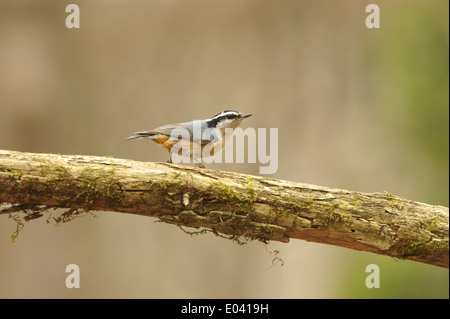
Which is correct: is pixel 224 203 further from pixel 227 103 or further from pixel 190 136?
pixel 227 103

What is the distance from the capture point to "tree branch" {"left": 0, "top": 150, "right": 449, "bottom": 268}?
2.22 m

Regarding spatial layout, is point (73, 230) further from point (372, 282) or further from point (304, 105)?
point (372, 282)

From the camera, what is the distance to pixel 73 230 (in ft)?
18.2

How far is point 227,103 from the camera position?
5391mm

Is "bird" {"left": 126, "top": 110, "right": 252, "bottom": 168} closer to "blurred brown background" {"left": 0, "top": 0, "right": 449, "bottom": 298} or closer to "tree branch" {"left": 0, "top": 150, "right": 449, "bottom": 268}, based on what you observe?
"tree branch" {"left": 0, "top": 150, "right": 449, "bottom": 268}

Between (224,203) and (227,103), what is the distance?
10.2ft

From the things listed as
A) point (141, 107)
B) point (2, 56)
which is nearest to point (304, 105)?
point (141, 107)

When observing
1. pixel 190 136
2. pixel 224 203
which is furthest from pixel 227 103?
pixel 224 203

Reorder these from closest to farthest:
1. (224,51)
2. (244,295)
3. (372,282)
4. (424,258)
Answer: (424,258), (372,282), (244,295), (224,51)

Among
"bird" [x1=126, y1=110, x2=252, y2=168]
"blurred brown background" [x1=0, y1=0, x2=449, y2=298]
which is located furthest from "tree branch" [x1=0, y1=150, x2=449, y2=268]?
"blurred brown background" [x1=0, y1=0, x2=449, y2=298]

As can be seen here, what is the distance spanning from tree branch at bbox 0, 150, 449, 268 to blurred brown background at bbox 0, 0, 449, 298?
2.81 meters

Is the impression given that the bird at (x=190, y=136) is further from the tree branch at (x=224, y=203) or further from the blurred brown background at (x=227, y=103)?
the blurred brown background at (x=227, y=103)

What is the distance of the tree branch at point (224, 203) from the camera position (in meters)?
2.22

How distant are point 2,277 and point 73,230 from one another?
95 centimetres
